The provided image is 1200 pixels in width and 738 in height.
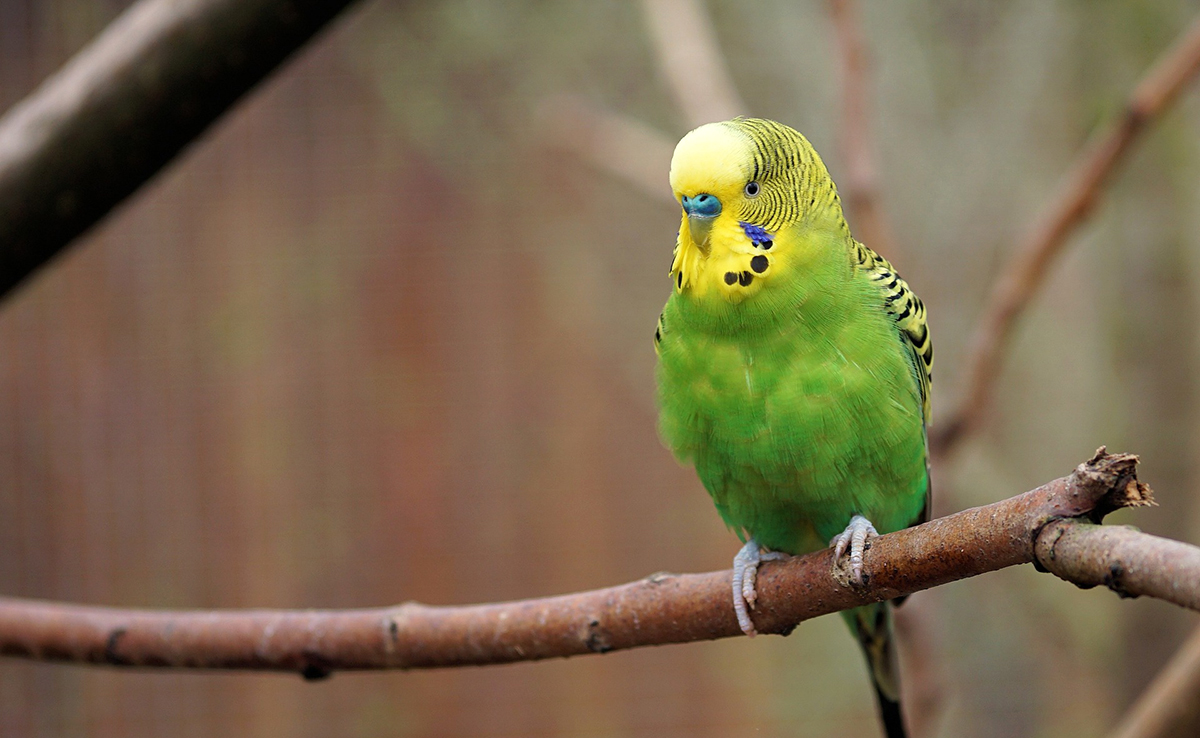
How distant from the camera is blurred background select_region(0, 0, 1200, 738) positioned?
2.80 m

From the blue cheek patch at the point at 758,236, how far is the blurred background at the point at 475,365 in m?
1.68

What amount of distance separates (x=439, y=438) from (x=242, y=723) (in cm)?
→ 95

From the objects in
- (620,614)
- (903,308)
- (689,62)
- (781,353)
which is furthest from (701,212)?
(689,62)

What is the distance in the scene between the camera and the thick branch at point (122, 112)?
1231 mm

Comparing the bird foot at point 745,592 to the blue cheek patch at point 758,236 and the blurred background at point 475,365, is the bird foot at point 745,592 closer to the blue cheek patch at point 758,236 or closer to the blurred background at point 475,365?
the blue cheek patch at point 758,236

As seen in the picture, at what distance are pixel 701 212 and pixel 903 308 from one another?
367 mm

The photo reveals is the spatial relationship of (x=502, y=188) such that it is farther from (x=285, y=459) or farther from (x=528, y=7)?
(x=285, y=459)

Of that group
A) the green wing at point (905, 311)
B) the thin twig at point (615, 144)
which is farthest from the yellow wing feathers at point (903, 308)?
the thin twig at point (615, 144)

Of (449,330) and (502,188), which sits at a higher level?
(502,188)

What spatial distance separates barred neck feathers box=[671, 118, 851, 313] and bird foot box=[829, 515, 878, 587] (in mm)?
275

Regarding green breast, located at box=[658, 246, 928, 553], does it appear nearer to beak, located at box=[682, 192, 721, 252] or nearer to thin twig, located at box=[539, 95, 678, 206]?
beak, located at box=[682, 192, 721, 252]

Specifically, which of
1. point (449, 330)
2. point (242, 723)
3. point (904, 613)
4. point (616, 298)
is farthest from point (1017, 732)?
point (242, 723)

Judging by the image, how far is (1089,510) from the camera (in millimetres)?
767

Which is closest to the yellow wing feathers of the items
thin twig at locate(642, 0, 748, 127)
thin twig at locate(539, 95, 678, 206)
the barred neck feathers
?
the barred neck feathers
